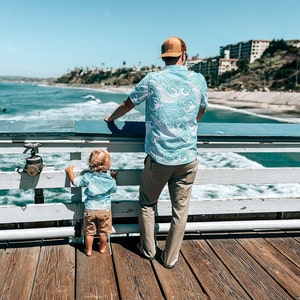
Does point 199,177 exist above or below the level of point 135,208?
above

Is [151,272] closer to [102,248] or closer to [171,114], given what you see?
[102,248]

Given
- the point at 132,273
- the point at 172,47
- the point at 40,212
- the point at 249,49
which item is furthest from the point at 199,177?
the point at 249,49

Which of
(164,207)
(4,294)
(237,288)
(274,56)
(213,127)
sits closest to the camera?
(4,294)

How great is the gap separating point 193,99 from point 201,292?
4.49 feet

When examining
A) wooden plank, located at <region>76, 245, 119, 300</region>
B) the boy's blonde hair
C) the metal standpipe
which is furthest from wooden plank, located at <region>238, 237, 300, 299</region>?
the boy's blonde hair

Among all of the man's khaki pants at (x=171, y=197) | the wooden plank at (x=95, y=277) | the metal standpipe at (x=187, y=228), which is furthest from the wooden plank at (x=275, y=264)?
the wooden plank at (x=95, y=277)

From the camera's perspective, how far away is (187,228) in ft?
9.86

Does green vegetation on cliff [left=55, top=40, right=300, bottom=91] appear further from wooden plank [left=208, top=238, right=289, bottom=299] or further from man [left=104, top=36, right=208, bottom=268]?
man [left=104, top=36, right=208, bottom=268]

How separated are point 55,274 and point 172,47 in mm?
1870

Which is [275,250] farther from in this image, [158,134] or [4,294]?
[4,294]

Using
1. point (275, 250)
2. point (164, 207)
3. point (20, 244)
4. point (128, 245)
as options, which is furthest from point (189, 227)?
point (20, 244)

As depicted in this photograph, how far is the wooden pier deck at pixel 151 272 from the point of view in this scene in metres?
2.26

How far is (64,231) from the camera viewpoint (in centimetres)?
281

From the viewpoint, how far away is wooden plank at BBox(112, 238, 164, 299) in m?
2.25
